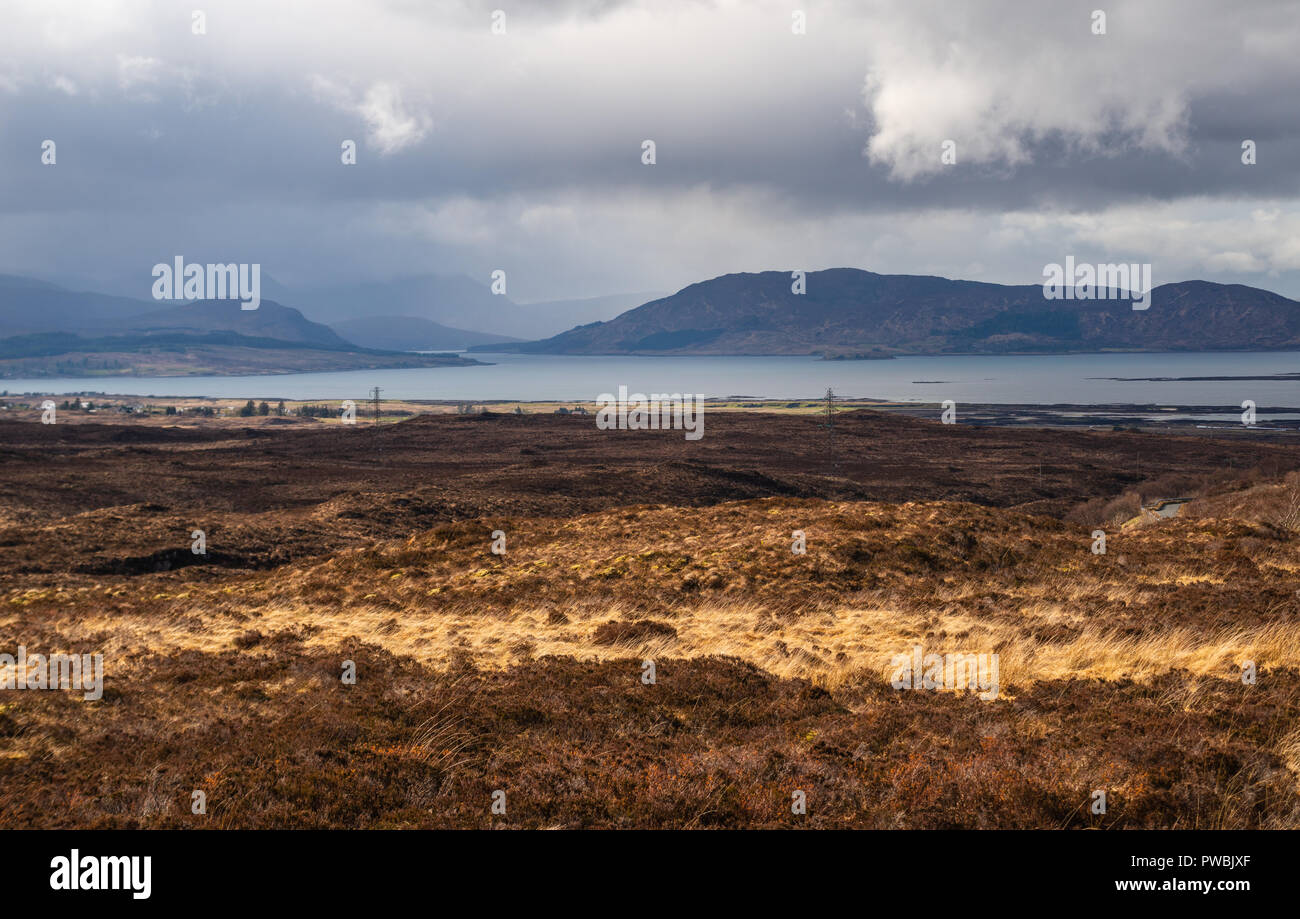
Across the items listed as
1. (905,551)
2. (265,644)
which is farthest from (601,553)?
(265,644)

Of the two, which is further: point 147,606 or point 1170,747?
point 147,606
